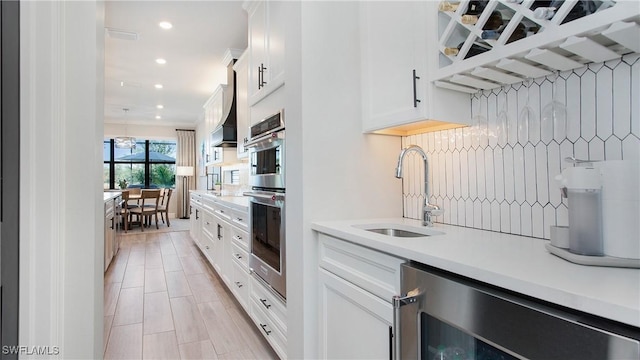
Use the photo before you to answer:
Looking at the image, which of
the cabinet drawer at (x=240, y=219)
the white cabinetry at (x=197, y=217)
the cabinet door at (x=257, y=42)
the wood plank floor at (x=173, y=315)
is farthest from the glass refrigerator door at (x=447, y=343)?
the white cabinetry at (x=197, y=217)

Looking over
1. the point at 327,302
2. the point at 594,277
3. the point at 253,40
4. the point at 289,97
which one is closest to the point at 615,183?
the point at 594,277

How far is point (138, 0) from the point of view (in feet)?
9.45

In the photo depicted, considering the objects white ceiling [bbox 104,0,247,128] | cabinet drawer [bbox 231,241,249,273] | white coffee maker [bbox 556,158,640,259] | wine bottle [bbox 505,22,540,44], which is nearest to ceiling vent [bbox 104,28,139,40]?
white ceiling [bbox 104,0,247,128]

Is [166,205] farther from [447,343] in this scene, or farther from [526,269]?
[526,269]

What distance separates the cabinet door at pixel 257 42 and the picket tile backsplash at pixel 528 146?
1381mm

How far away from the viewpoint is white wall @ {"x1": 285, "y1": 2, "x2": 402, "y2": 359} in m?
1.58

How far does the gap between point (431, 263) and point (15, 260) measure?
1.24m

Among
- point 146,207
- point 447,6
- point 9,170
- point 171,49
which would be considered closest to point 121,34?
point 171,49

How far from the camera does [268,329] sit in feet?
6.75

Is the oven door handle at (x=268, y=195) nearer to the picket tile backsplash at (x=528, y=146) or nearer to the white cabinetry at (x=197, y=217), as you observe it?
the picket tile backsplash at (x=528, y=146)

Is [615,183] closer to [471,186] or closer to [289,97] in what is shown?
[471,186]

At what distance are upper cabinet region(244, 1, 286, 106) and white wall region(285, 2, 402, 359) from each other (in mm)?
408

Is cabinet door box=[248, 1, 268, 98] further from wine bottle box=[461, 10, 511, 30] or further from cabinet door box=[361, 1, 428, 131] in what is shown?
wine bottle box=[461, 10, 511, 30]

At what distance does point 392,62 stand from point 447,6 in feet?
1.08
